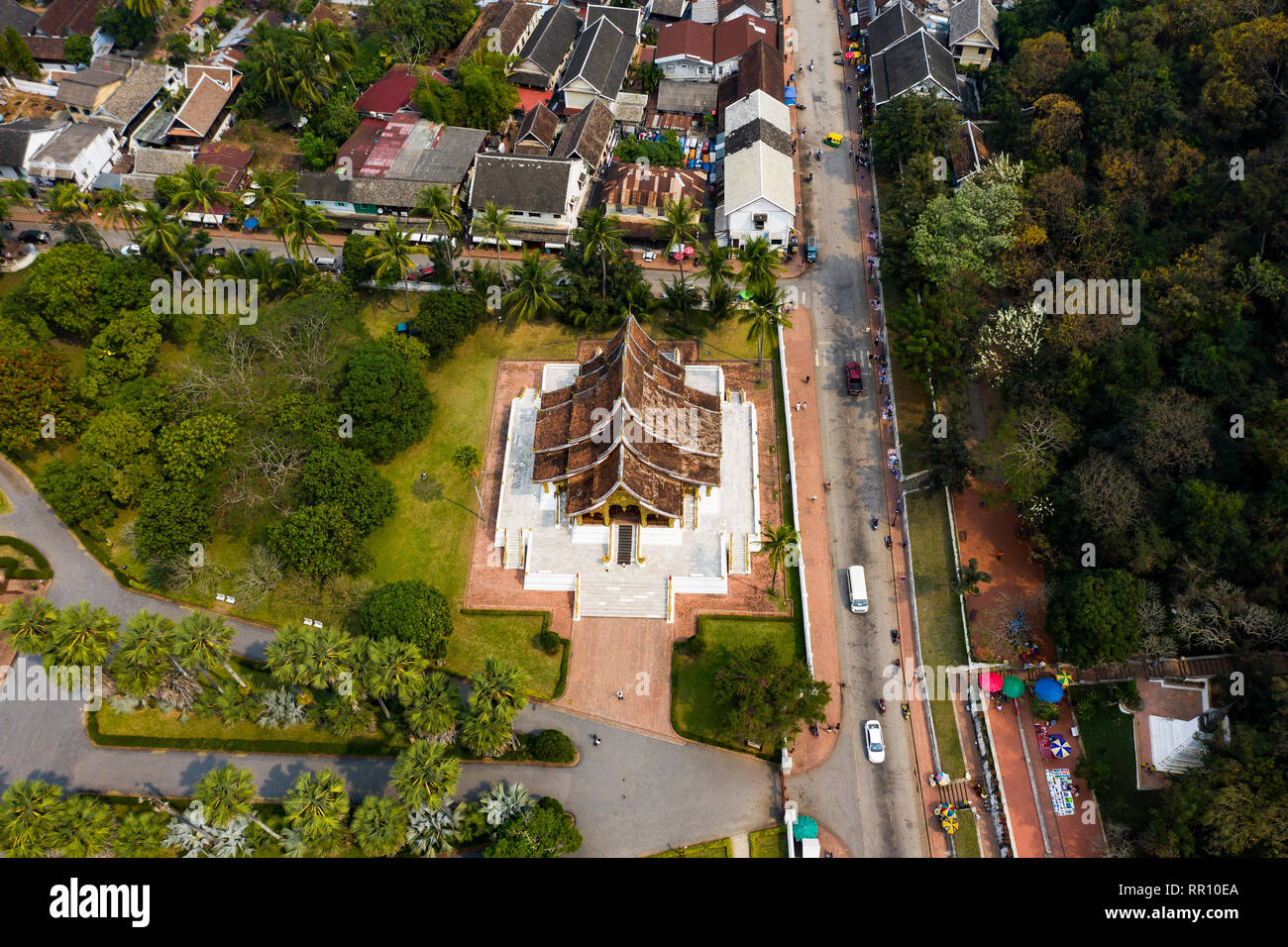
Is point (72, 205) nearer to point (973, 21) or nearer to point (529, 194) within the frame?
point (529, 194)

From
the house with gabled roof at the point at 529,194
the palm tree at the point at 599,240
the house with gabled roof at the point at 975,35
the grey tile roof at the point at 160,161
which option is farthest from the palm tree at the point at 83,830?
the house with gabled roof at the point at 975,35

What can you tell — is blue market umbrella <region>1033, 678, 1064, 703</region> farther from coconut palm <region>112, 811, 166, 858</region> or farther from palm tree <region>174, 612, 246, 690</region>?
coconut palm <region>112, 811, 166, 858</region>

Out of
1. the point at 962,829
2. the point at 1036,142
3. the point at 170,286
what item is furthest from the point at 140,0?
the point at 962,829

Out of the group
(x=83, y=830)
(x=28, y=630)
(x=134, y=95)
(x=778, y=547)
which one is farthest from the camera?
(x=134, y=95)

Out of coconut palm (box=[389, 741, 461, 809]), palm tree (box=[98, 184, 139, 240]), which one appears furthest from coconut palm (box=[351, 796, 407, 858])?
palm tree (box=[98, 184, 139, 240])

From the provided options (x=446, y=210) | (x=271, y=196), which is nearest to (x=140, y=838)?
(x=446, y=210)

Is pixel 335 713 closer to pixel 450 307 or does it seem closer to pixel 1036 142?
pixel 450 307
